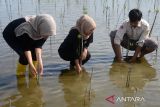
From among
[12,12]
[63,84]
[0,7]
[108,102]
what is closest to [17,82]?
[63,84]

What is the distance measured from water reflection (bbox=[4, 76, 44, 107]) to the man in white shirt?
1.81 metres

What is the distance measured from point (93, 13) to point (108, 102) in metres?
6.46

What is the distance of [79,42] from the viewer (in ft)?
17.8

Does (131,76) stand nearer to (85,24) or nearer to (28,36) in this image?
(85,24)

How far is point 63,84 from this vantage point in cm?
512

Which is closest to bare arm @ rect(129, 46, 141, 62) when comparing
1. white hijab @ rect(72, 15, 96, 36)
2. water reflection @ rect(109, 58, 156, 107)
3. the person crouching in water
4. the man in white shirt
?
the man in white shirt

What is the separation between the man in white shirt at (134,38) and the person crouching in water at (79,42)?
67cm

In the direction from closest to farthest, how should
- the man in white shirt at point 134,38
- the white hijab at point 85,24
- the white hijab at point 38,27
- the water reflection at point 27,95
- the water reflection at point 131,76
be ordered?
the water reflection at point 27,95, the white hijab at point 38,27, the water reflection at point 131,76, the white hijab at point 85,24, the man in white shirt at point 134,38

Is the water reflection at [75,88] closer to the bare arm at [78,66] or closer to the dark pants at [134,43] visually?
the bare arm at [78,66]

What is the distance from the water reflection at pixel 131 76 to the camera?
186 inches

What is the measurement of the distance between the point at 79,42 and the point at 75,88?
0.85m

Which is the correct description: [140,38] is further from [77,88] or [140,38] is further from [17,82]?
[17,82]

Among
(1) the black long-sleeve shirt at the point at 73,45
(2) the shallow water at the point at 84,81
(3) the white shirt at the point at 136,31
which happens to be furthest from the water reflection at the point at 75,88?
(3) the white shirt at the point at 136,31

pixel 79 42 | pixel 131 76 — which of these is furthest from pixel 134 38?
pixel 79 42
